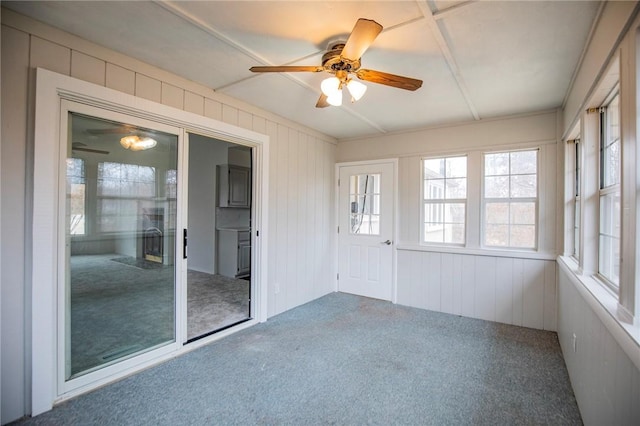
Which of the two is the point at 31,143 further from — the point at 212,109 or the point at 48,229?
the point at 212,109

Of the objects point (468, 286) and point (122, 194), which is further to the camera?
point (468, 286)

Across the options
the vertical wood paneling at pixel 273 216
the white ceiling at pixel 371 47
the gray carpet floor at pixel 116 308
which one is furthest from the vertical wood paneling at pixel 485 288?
the gray carpet floor at pixel 116 308

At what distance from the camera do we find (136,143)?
2.44 metres

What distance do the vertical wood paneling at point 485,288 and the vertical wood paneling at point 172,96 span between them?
369 cm

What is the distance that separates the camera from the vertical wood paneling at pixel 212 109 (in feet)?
9.45

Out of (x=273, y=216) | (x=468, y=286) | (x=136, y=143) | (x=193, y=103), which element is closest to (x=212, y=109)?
(x=193, y=103)

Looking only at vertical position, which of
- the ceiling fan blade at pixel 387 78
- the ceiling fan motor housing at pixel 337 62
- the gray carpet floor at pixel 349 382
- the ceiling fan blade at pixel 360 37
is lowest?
the gray carpet floor at pixel 349 382

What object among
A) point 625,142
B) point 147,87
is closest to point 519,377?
point 625,142

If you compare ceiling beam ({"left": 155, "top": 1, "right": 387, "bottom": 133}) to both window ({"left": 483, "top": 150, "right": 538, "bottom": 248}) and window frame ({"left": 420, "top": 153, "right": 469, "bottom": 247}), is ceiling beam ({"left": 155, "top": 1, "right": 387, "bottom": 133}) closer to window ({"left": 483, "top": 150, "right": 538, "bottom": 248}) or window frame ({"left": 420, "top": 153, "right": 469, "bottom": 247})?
window frame ({"left": 420, "top": 153, "right": 469, "bottom": 247})

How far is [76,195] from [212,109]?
1370 millimetres

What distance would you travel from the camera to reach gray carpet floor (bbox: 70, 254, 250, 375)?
2.18m

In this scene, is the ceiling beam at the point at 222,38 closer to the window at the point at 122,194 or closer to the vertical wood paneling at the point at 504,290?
the window at the point at 122,194

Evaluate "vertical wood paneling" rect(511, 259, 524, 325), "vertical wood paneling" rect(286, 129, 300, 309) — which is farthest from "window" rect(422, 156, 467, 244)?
"vertical wood paneling" rect(286, 129, 300, 309)

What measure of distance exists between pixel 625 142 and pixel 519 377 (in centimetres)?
193
